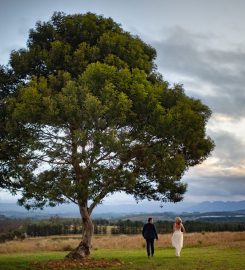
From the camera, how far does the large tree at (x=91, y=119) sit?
2434 cm

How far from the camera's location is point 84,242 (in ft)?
95.7

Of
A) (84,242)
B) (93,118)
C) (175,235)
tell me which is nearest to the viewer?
(93,118)

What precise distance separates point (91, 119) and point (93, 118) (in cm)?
14

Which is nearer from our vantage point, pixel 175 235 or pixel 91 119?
pixel 91 119

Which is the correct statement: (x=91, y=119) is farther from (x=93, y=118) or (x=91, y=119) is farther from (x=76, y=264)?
(x=76, y=264)

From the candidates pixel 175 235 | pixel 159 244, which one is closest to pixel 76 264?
pixel 175 235

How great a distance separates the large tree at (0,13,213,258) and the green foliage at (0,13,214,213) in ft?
0.21

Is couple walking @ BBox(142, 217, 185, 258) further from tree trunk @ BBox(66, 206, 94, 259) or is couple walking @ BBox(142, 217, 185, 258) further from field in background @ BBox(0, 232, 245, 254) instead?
field in background @ BBox(0, 232, 245, 254)

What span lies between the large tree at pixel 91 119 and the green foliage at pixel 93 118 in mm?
64

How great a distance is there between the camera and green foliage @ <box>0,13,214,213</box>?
79.8 feet

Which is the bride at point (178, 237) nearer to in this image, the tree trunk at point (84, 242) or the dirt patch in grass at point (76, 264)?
the dirt patch in grass at point (76, 264)

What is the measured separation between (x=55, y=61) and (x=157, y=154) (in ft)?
30.2

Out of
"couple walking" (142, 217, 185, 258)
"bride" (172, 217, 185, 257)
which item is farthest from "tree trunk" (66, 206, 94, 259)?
"bride" (172, 217, 185, 257)

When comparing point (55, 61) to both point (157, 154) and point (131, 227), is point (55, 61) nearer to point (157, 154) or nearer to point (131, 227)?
point (157, 154)
